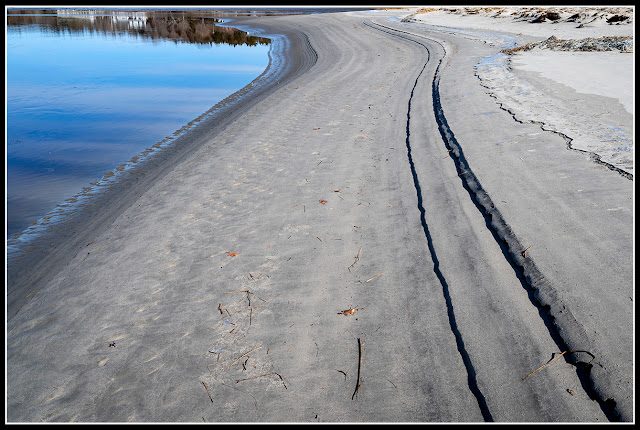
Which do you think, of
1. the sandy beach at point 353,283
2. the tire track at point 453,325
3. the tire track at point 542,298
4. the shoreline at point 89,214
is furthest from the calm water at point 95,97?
the tire track at point 542,298

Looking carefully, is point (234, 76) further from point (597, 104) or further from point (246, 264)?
point (246, 264)

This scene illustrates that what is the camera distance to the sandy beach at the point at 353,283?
284 centimetres

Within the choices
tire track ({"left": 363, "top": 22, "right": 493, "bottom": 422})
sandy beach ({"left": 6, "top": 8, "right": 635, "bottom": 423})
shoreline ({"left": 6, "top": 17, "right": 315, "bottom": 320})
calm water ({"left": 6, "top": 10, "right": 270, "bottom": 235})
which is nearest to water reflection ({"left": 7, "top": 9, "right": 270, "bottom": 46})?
calm water ({"left": 6, "top": 10, "right": 270, "bottom": 235})

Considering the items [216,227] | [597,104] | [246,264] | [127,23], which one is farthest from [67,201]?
[127,23]

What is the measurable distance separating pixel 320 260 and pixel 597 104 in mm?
6978

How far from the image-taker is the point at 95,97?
1374 cm

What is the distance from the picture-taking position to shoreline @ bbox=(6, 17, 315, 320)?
16.2ft

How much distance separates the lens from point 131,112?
12.1 m

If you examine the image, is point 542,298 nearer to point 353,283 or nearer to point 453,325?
point 453,325

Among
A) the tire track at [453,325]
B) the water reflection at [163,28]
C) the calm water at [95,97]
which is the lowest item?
the tire track at [453,325]

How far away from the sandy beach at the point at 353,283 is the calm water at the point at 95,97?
1.35 m

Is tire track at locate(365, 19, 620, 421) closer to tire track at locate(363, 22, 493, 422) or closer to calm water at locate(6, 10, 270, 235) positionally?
tire track at locate(363, 22, 493, 422)

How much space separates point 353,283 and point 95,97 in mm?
13044

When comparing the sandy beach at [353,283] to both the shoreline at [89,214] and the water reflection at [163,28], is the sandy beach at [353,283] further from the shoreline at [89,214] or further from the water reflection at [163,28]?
the water reflection at [163,28]
